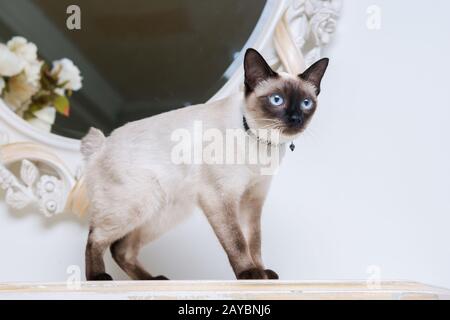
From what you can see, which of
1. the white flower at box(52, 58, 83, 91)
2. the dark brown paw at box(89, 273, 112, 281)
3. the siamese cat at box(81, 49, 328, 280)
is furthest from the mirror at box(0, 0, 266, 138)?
the dark brown paw at box(89, 273, 112, 281)

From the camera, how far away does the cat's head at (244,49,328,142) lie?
0.96m

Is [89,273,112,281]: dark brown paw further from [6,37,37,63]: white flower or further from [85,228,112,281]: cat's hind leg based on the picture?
[6,37,37,63]: white flower

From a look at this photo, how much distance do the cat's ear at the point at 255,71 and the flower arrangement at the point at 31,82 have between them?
437mm

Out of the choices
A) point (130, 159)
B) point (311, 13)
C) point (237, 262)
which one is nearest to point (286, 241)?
point (237, 262)

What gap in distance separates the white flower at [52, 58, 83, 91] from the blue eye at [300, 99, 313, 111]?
52cm

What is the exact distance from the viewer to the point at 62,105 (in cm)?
121

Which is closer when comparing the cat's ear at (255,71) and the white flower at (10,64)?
the cat's ear at (255,71)

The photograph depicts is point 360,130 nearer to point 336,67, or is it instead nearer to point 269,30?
point 336,67

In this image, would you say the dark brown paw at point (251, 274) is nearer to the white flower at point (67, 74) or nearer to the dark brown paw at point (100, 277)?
the dark brown paw at point (100, 277)

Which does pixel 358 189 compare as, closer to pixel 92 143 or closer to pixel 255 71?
pixel 255 71

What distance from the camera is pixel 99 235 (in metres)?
1.03

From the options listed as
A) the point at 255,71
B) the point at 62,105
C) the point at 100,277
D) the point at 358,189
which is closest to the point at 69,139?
the point at 62,105

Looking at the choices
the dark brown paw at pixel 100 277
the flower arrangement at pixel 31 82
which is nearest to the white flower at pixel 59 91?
the flower arrangement at pixel 31 82

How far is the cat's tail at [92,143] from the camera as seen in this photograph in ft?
3.67
